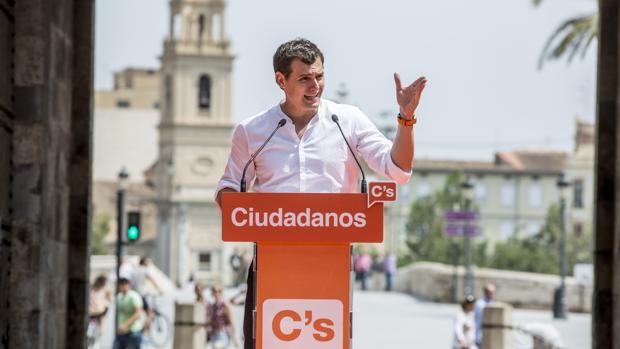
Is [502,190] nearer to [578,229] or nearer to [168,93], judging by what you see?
[578,229]

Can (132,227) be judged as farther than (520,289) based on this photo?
No

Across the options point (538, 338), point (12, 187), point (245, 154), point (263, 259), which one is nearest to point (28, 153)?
point (12, 187)

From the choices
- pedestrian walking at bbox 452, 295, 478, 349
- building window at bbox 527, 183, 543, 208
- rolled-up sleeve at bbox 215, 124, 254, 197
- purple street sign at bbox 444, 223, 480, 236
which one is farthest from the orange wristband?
building window at bbox 527, 183, 543, 208

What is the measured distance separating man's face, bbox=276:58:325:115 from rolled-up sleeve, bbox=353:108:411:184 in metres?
0.22

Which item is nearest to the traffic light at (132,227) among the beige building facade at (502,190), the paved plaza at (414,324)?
the paved plaza at (414,324)

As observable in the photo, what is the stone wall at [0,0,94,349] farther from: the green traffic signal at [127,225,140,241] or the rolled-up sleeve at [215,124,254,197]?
the green traffic signal at [127,225,140,241]

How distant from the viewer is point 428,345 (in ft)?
90.2

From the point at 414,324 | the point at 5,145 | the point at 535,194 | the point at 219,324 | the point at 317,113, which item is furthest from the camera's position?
the point at 535,194

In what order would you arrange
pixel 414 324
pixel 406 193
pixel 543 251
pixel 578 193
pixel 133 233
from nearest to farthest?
1. pixel 133 233
2. pixel 414 324
3. pixel 543 251
4. pixel 578 193
5. pixel 406 193

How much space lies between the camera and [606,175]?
870 cm

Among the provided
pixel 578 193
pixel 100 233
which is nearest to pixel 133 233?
pixel 100 233

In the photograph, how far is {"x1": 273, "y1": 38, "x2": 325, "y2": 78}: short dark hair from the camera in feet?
20.7

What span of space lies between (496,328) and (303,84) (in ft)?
46.0

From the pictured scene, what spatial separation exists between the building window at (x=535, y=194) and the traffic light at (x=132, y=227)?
110017 mm
